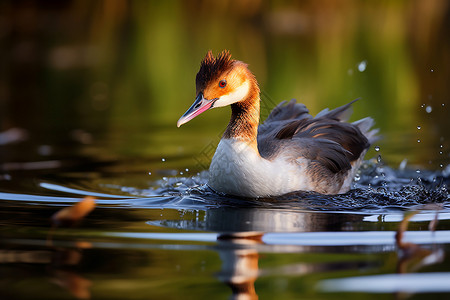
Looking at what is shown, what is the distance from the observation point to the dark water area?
3736mm

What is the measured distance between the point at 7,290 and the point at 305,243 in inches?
70.7

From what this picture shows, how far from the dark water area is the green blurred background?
0.06m

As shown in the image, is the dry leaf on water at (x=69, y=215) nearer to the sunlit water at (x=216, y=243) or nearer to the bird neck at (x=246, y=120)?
the sunlit water at (x=216, y=243)

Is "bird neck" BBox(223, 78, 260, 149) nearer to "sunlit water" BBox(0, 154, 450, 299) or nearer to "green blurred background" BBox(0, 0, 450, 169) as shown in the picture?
"sunlit water" BBox(0, 154, 450, 299)

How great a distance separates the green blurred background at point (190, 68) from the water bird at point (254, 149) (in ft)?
4.63

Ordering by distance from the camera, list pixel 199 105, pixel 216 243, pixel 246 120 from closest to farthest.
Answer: pixel 216 243 < pixel 199 105 < pixel 246 120

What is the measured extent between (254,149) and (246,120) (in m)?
0.29

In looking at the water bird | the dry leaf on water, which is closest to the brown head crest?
the water bird

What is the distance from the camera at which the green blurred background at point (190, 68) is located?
938 cm

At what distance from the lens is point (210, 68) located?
236 inches

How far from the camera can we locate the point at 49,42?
64.8ft

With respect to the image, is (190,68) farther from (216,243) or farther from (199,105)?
(216,243)

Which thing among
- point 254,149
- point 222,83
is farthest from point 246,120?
point 222,83

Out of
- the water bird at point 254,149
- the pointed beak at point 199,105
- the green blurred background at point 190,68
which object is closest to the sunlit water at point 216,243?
the water bird at point 254,149
